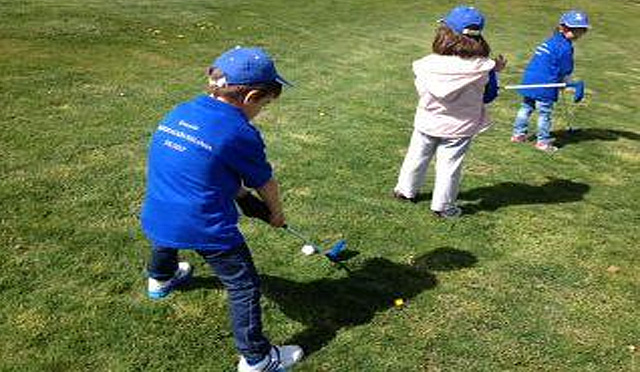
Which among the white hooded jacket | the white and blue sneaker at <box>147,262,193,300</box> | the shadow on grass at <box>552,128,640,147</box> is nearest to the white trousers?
the white hooded jacket

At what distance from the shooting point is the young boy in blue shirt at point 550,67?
10539mm

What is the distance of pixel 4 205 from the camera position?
24.5ft

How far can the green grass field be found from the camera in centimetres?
575

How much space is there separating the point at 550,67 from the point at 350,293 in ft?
19.2

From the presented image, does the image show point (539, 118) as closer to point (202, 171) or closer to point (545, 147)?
point (545, 147)

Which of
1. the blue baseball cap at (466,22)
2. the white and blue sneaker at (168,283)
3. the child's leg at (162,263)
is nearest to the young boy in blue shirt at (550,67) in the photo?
the blue baseball cap at (466,22)

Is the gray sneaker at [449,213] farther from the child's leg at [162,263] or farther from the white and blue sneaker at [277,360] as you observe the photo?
the child's leg at [162,263]

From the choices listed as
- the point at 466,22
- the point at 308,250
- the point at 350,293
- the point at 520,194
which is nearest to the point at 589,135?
the point at 520,194

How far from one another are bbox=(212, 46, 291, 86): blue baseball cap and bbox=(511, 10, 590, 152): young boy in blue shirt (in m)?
6.88

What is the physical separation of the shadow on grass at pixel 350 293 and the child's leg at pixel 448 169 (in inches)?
37.9

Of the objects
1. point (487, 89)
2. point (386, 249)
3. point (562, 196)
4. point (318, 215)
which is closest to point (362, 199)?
point (318, 215)

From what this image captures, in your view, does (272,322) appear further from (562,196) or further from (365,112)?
(365,112)

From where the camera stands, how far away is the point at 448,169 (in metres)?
7.94

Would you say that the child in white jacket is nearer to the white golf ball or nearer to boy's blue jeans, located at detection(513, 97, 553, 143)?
the white golf ball
